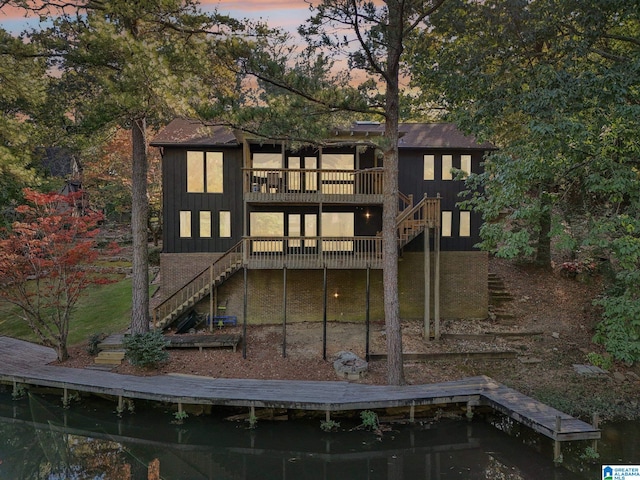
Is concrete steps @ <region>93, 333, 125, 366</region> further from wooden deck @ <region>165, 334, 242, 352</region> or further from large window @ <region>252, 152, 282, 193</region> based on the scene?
large window @ <region>252, 152, 282, 193</region>

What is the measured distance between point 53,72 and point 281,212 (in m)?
9.41

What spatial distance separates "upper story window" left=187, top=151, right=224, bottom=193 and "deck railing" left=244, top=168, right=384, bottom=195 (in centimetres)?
161

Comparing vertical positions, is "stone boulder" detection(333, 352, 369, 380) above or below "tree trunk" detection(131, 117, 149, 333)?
below

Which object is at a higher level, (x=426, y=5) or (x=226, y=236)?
(x=426, y=5)

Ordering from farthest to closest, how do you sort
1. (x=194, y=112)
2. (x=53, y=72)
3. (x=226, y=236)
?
(x=226, y=236)
(x=53, y=72)
(x=194, y=112)

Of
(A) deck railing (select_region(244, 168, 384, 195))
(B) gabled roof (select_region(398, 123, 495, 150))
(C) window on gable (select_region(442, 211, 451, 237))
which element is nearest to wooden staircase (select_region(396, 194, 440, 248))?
(A) deck railing (select_region(244, 168, 384, 195))

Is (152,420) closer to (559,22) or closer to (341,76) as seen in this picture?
(341,76)

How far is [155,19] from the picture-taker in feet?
39.7

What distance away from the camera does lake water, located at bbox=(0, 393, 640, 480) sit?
9.44 meters

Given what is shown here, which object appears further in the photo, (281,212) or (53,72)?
(281,212)

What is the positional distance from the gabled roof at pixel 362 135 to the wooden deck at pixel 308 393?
30.4 ft

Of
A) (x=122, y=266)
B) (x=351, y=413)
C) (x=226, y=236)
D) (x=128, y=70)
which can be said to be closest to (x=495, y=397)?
(x=351, y=413)

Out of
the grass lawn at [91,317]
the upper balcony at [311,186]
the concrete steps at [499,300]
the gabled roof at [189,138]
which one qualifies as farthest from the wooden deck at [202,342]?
the concrete steps at [499,300]
